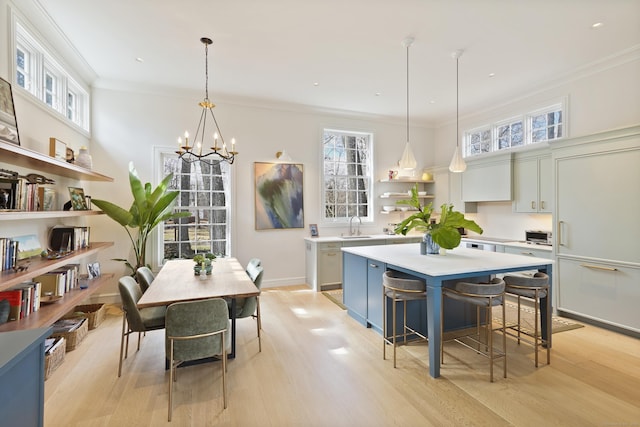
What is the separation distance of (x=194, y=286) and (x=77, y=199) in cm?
219

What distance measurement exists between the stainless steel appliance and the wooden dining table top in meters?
4.11

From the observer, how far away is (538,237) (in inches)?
176

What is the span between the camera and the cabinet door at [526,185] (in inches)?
177

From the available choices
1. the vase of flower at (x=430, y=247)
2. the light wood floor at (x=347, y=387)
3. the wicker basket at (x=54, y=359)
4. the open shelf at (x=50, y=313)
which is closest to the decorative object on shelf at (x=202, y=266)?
the light wood floor at (x=347, y=387)

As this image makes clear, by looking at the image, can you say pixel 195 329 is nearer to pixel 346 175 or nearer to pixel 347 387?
pixel 347 387

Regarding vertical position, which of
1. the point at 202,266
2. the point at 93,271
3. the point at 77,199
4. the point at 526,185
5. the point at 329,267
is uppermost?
the point at 526,185

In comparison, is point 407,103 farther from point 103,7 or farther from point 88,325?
point 88,325

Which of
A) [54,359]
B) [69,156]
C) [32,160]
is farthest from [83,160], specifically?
[54,359]

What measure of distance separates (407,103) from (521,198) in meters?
2.41

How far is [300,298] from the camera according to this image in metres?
4.75

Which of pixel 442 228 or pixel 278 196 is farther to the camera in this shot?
pixel 278 196

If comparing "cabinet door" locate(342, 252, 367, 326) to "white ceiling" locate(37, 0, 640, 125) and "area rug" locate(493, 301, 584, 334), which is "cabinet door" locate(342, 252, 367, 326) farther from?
"white ceiling" locate(37, 0, 640, 125)

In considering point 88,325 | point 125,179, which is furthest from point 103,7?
point 88,325

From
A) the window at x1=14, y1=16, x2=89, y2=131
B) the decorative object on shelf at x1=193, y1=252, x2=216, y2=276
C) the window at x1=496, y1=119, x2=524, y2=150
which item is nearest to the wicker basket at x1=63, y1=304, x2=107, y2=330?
the decorative object on shelf at x1=193, y1=252, x2=216, y2=276
